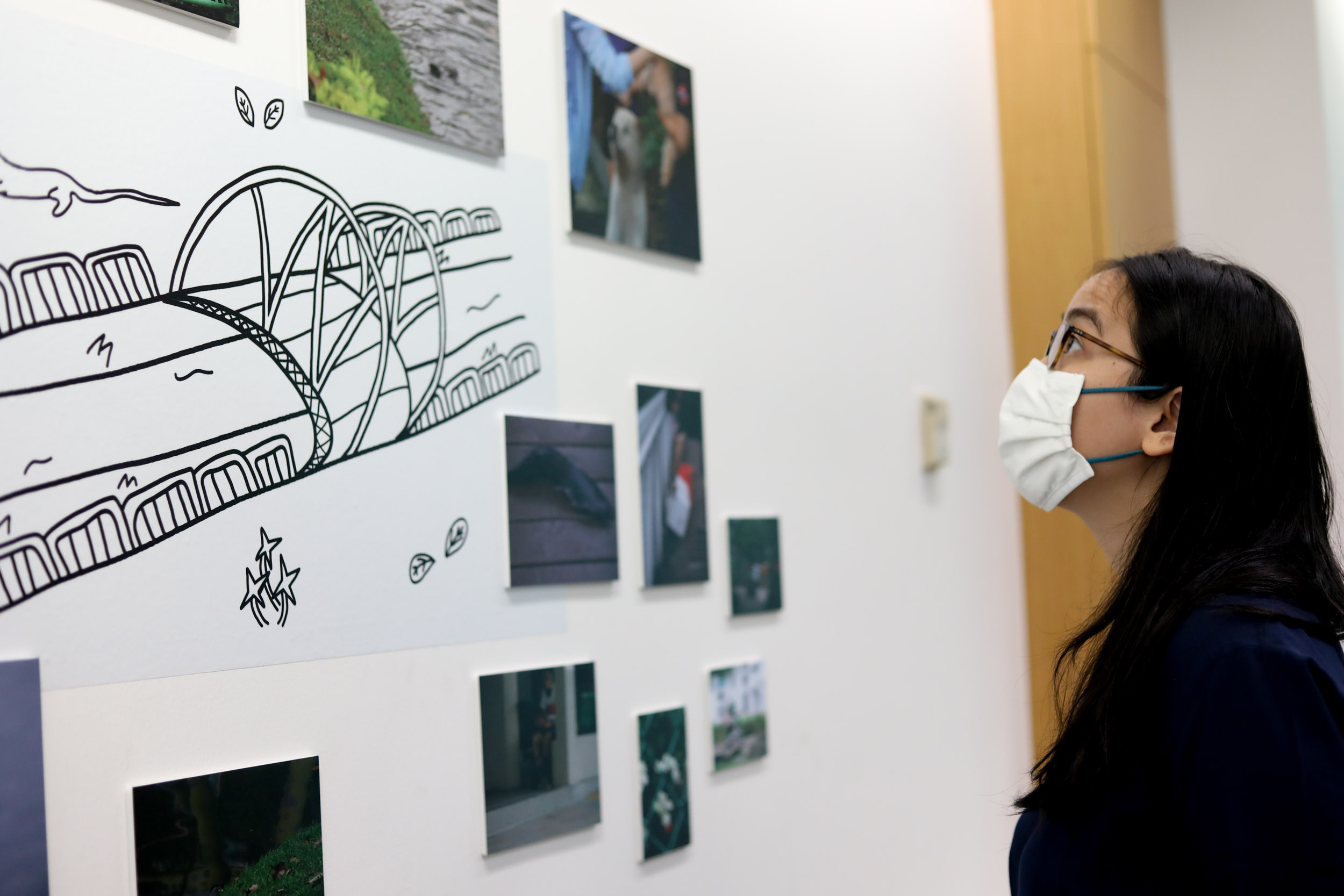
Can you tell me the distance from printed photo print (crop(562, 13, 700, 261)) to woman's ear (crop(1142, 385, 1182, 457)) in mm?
1100

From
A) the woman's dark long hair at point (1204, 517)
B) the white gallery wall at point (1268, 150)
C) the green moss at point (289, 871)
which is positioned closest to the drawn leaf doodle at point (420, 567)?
the green moss at point (289, 871)

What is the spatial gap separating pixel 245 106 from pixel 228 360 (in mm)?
389

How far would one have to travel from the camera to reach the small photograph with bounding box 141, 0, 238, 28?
1.53 metres

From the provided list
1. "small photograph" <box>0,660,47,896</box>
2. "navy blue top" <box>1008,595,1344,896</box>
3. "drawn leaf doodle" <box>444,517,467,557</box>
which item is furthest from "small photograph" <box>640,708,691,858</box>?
"small photograph" <box>0,660,47,896</box>

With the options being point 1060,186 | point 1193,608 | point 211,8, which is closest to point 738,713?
point 1193,608

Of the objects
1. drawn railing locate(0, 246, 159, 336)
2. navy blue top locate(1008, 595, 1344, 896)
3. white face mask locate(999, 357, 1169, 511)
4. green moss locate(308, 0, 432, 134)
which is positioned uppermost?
green moss locate(308, 0, 432, 134)

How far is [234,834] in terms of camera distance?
1.50 meters

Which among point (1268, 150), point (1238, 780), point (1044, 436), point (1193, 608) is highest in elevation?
point (1268, 150)

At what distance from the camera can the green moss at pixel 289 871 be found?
151cm

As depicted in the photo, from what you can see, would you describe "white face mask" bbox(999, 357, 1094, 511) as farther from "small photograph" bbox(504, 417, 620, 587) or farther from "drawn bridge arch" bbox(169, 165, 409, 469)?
"drawn bridge arch" bbox(169, 165, 409, 469)

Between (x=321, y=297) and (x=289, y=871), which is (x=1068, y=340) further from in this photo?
(x=289, y=871)

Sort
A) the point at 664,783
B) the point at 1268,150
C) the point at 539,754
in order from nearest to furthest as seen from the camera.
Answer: the point at 539,754 → the point at 664,783 → the point at 1268,150

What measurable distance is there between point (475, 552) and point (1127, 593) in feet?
3.42

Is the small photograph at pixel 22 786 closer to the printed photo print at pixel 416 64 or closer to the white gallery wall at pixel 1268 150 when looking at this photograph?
the printed photo print at pixel 416 64
